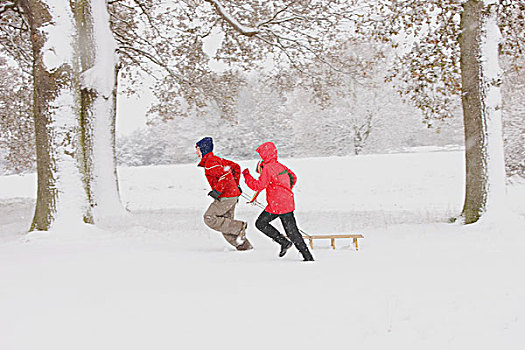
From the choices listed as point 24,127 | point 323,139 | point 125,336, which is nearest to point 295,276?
point 125,336

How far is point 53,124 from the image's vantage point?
29.9 ft

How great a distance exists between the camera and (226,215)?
24.1 ft

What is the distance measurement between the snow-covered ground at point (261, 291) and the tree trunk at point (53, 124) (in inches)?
24.9

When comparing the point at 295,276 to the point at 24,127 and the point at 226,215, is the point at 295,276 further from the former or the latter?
the point at 24,127

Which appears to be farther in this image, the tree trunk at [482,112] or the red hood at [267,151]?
the tree trunk at [482,112]

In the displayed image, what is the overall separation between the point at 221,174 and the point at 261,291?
2.86 m

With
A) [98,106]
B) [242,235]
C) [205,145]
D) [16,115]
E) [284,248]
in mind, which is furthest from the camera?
[16,115]

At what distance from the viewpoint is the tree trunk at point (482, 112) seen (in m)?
9.62

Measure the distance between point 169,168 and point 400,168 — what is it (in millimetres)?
14976

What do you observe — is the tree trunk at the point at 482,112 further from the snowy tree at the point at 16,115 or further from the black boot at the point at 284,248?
the snowy tree at the point at 16,115

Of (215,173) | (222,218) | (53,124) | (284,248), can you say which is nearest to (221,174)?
(215,173)

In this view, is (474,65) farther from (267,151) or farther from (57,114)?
(57,114)

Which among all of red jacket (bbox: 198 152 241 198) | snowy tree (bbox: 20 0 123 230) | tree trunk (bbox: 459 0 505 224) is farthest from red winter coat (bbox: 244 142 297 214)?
tree trunk (bbox: 459 0 505 224)

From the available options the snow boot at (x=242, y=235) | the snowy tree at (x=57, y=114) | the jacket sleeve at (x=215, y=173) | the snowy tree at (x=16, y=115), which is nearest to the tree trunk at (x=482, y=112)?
the snow boot at (x=242, y=235)
